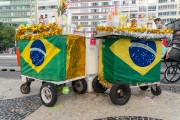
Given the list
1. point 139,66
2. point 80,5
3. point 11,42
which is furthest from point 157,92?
point 80,5

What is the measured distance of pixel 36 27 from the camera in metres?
6.10

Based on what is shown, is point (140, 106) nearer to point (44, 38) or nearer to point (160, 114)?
point (160, 114)

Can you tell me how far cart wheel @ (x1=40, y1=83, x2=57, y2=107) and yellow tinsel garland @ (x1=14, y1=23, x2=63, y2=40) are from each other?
135cm

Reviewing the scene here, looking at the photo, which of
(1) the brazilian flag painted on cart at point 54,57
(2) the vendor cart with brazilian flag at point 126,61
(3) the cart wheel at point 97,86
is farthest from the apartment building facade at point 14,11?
(2) the vendor cart with brazilian flag at point 126,61

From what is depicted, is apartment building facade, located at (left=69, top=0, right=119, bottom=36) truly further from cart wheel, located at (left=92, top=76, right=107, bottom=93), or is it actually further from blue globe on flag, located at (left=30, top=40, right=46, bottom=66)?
blue globe on flag, located at (left=30, top=40, right=46, bottom=66)

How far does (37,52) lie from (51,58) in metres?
0.66

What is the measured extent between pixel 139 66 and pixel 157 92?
1092 millimetres

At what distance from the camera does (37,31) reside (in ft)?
20.2

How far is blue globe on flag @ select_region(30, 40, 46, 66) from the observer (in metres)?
6.03

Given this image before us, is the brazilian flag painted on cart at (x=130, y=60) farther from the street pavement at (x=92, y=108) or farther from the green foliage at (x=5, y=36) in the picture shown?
the green foliage at (x=5, y=36)

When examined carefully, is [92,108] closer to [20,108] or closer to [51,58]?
[51,58]

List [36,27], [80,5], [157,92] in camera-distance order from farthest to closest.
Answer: [80,5], [157,92], [36,27]

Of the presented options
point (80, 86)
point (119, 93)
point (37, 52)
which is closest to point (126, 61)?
point (119, 93)

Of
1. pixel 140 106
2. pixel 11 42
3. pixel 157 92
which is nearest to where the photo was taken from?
pixel 140 106
